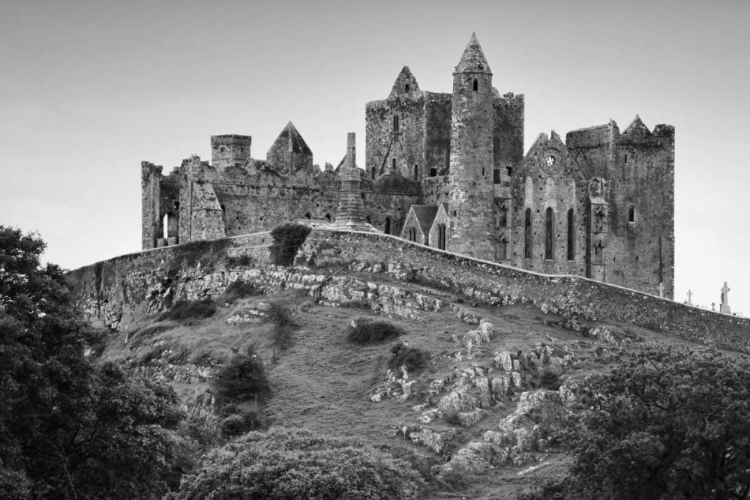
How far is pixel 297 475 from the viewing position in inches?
2376

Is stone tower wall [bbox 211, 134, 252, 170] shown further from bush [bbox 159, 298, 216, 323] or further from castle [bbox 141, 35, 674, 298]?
bush [bbox 159, 298, 216, 323]

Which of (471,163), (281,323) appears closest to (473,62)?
(471,163)

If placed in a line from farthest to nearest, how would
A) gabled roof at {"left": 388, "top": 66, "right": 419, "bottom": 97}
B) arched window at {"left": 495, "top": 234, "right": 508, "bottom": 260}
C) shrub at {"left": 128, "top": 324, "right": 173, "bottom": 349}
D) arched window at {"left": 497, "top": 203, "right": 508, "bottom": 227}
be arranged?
gabled roof at {"left": 388, "top": 66, "right": 419, "bottom": 97}
arched window at {"left": 497, "top": 203, "right": 508, "bottom": 227}
arched window at {"left": 495, "top": 234, "right": 508, "bottom": 260}
shrub at {"left": 128, "top": 324, "right": 173, "bottom": 349}

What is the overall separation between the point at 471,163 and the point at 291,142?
17.2 meters

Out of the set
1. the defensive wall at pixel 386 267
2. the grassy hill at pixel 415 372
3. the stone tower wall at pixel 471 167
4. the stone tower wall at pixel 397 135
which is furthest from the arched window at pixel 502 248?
the grassy hill at pixel 415 372

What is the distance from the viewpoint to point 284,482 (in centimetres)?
6009

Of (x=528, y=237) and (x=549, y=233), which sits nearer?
(x=528, y=237)

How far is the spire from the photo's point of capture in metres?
Answer: 97.3

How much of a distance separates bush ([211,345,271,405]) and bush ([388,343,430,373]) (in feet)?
20.2

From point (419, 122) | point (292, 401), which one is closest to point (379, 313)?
point (292, 401)

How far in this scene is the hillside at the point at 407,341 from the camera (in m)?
71.9

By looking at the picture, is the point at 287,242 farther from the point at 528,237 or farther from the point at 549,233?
the point at 549,233

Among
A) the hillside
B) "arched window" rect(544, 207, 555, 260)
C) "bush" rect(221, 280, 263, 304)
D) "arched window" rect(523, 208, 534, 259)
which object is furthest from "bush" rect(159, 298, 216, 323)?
"arched window" rect(544, 207, 555, 260)

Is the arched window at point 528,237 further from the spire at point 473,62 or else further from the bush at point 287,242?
the bush at point 287,242
